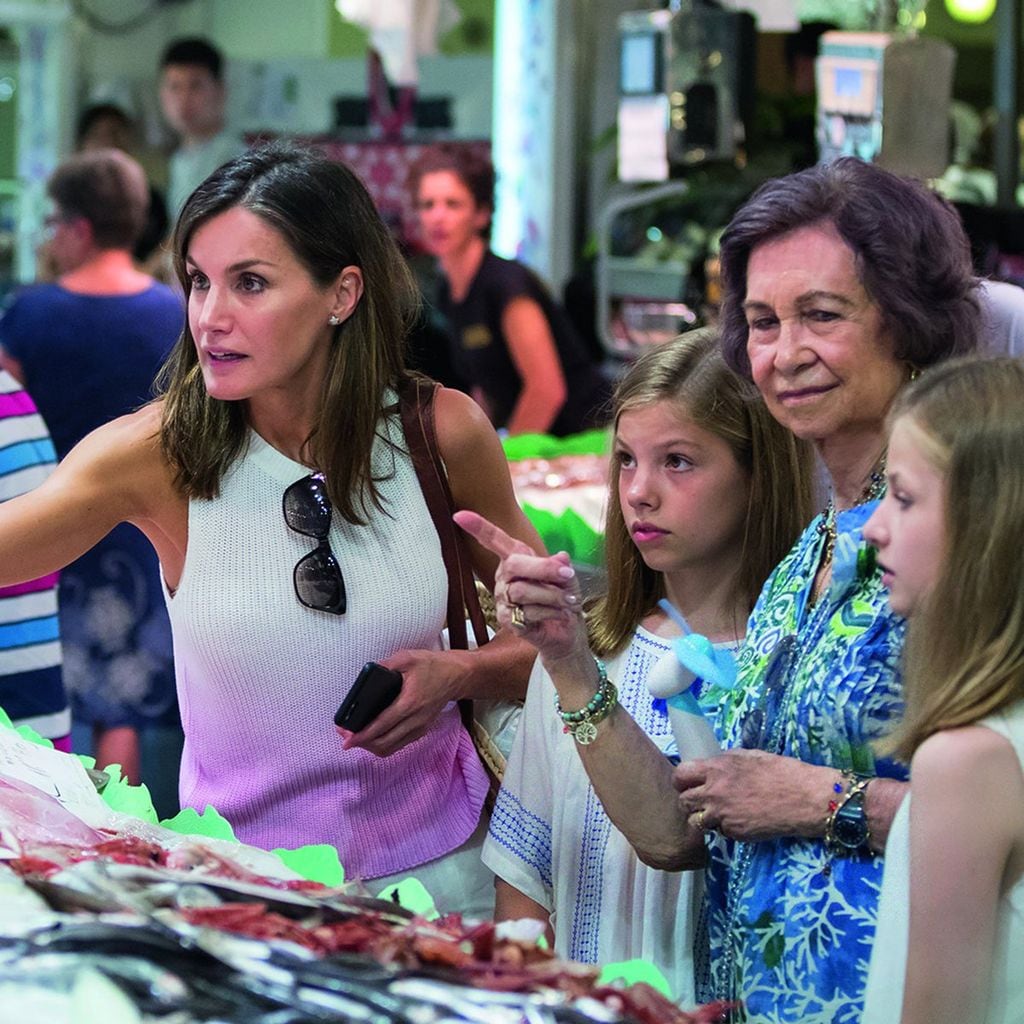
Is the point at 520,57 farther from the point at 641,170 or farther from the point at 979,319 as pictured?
the point at 979,319

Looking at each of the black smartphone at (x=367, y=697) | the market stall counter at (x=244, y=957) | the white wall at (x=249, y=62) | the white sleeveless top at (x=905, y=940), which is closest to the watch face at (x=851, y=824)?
the white sleeveless top at (x=905, y=940)

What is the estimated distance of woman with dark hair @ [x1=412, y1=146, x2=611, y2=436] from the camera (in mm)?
5230

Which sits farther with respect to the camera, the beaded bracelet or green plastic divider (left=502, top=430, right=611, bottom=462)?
green plastic divider (left=502, top=430, right=611, bottom=462)

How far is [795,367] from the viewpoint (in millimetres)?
1710

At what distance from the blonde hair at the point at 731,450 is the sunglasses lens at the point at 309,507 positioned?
336 millimetres

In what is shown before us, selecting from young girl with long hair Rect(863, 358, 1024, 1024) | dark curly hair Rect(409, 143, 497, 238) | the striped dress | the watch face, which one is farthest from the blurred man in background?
young girl with long hair Rect(863, 358, 1024, 1024)

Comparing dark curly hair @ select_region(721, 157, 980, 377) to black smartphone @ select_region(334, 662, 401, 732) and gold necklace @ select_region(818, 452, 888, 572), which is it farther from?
black smartphone @ select_region(334, 662, 401, 732)

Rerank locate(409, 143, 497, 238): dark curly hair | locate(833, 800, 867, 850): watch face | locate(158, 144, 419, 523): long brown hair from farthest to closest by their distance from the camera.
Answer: locate(409, 143, 497, 238): dark curly hair → locate(158, 144, 419, 523): long brown hair → locate(833, 800, 867, 850): watch face

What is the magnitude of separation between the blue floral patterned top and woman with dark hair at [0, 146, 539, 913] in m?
0.47

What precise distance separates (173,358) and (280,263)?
221 mm

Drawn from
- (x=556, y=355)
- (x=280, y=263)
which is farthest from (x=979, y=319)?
(x=556, y=355)

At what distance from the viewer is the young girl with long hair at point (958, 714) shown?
133 cm

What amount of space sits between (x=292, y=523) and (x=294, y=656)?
6.2 inches

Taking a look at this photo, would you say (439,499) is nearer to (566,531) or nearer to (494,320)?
(566,531)
